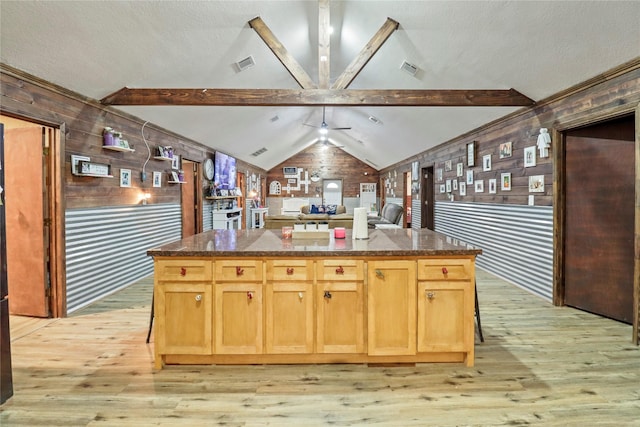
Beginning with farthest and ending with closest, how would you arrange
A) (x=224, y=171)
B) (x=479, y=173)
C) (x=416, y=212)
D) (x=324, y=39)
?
(x=416, y=212) → (x=224, y=171) → (x=479, y=173) → (x=324, y=39)

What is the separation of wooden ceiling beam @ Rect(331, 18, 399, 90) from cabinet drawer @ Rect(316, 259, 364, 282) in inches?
91.3

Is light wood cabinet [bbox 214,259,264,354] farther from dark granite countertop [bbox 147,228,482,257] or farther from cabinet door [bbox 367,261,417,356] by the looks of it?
cabinet door [bbox 367,261,417,356]

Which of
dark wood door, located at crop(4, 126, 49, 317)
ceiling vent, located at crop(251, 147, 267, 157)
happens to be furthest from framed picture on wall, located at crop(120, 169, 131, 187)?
ceiling vent, located at crop(251, 147, 267, 157)

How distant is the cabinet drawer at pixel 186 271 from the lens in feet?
7.74

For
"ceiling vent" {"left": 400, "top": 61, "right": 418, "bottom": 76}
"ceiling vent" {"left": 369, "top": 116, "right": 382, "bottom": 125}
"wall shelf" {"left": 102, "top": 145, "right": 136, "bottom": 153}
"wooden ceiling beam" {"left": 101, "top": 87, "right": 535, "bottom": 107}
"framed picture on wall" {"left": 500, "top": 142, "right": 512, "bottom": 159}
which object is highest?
"ceiling vent" {"left": 369, "top": 116, "right": 382, "bottom": 125}

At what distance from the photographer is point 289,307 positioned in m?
2.39

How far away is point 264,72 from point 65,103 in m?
2.32

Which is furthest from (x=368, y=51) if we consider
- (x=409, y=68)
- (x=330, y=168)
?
(x=330, y=168)

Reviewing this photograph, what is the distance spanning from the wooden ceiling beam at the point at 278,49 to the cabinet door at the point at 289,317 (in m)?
2.44

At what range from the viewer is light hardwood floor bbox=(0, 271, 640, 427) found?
1891mm

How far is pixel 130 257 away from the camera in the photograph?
4.64m

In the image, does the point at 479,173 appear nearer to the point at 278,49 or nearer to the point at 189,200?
the point at 278,49

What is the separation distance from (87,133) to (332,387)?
11.8 ft

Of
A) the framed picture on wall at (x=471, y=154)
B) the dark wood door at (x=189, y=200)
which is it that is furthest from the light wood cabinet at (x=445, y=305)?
the dark wood door at (x=189, y=200)
